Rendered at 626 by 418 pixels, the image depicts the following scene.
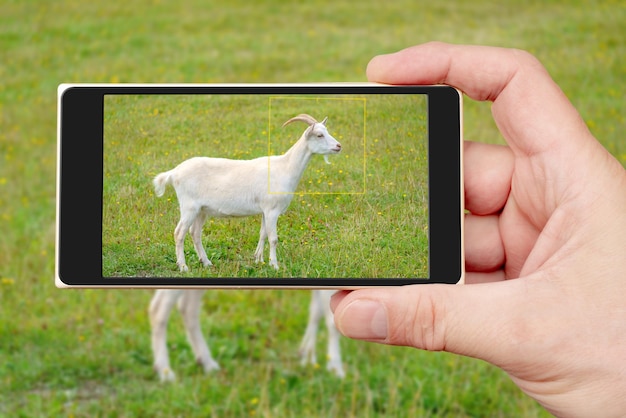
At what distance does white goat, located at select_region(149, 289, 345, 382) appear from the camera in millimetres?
5664

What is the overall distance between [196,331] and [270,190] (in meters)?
2.85

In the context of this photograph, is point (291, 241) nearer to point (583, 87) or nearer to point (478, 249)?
point (478, 249)

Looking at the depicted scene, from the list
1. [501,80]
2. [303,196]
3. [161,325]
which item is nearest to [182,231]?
[303,196]

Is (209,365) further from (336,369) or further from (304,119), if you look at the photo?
(304,119)

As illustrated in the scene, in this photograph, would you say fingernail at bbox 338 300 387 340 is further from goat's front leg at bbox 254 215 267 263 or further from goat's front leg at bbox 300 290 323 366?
goat's front leg at bbox 300 290 323 366

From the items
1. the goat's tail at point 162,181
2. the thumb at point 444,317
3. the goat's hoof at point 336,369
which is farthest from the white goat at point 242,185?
the goat's hoof at point 336,369

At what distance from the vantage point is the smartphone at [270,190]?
3121mm

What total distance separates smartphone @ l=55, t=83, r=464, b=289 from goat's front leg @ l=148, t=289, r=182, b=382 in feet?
8.60

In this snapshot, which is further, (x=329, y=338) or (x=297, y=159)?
(x=329, y=338)

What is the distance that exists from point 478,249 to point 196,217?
1174mm

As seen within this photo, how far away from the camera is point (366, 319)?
2822mm

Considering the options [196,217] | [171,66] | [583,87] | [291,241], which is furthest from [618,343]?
[171,66]

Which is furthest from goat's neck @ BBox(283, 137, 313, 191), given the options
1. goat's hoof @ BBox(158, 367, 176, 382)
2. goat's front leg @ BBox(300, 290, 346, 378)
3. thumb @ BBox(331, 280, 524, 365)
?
goat's hoof @ BBox(158, 367, 176, 382)

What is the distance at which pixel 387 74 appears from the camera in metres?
3.20
